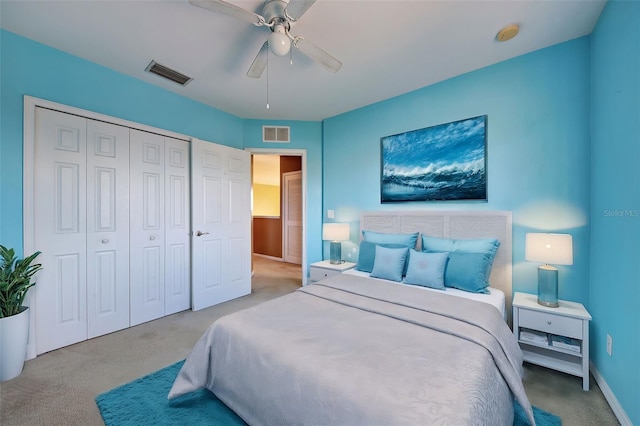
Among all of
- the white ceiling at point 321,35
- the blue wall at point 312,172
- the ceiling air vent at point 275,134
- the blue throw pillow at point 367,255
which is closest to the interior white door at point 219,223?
the ceiling air vent at point 275,134

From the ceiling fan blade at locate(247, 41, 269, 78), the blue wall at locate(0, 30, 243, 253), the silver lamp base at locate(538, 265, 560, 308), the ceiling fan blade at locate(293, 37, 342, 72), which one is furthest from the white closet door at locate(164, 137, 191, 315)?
the silver lamp base at locate(538, 265, 560, 308)

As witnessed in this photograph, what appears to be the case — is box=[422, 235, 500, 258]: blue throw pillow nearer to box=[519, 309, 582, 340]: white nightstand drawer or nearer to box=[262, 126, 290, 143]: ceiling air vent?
box=[519, 309, 582, 340]: white nightstand drawer

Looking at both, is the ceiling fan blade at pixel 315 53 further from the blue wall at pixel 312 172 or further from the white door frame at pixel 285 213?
the white door frame at pixel 285 213

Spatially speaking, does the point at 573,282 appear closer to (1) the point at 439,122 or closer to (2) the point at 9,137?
(1) the point at 439,122

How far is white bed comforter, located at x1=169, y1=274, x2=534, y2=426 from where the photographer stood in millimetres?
973

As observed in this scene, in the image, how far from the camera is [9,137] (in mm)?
2094

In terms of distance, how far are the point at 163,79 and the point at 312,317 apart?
2.95 m

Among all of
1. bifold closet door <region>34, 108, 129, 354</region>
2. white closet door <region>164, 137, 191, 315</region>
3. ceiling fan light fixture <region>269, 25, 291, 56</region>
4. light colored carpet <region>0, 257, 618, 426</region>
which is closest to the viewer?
light colored carpet <region>0, 257, 618, 426</region>

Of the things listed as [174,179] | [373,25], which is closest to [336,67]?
[373,25]

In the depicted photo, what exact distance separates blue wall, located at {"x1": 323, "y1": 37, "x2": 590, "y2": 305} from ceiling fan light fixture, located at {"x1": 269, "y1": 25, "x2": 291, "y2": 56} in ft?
6.22

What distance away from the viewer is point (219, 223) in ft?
11.6

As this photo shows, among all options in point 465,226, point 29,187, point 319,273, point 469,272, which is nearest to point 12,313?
point 29,187

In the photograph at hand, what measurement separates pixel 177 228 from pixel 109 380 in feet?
→ 5.42

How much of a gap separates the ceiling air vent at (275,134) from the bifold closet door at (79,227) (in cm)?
180
